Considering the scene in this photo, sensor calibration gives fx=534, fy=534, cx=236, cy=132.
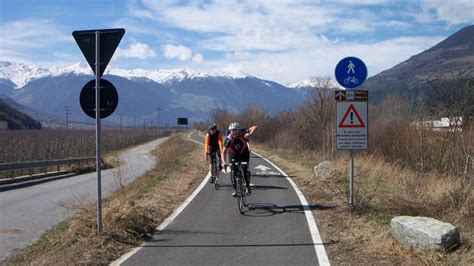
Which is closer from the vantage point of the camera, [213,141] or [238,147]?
[238,147]

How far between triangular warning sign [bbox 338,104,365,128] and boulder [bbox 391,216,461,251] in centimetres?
320

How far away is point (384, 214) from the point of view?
9789mm

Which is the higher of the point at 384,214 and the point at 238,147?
the point at 238,147

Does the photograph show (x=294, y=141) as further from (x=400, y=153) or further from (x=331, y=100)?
(x=400, y=153)

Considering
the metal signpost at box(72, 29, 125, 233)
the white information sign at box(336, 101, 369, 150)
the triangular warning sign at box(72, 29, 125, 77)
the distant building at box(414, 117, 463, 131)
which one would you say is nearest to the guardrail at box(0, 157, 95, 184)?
the metal signpost at box(72, 29, 125, 233)

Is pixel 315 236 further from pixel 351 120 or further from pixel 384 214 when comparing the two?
pixel 351 120

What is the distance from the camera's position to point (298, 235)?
29.0 ft

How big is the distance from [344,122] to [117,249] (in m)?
5.15

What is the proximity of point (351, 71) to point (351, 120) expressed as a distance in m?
0.98

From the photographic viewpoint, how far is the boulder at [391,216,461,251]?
6906mm

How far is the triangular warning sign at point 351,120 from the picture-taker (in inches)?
417

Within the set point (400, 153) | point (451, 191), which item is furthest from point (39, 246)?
point (400, 153)

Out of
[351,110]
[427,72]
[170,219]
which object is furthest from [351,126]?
[427,72]

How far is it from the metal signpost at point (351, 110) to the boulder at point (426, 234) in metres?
2.86
